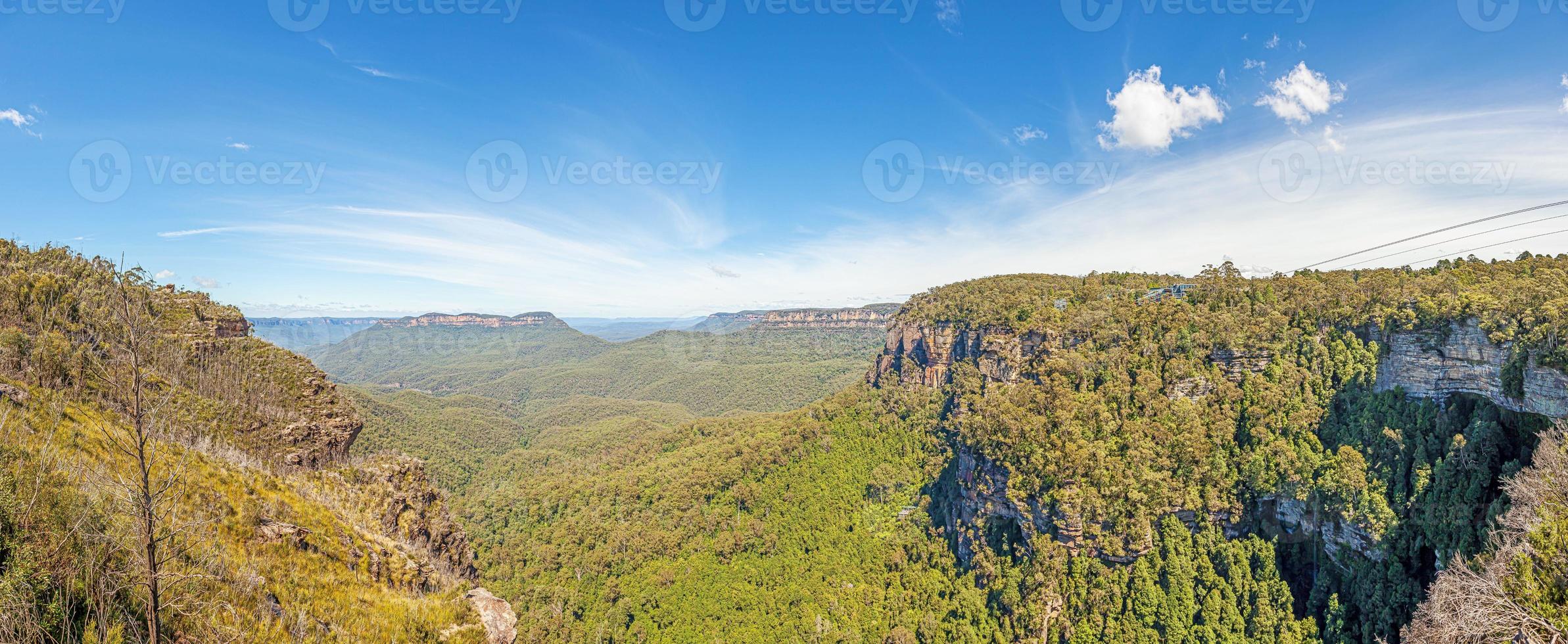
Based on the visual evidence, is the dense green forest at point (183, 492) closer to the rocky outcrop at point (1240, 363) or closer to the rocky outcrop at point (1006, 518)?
the rocky outcrop at point (1006, 518)

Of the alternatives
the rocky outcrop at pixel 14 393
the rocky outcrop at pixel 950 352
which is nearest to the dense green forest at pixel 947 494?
the rocky outcrop at pixel 950 352

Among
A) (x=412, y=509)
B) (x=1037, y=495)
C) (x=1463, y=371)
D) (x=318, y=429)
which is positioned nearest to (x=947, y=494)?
(x=1037, y=495)

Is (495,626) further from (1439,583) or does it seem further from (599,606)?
(599,606)

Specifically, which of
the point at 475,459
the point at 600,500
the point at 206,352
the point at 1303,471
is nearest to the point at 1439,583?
the point at 1303,471

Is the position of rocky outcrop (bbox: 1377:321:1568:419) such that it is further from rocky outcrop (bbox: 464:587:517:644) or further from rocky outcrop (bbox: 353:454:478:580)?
rocky outcrop (bbox: 353:454:478:580)

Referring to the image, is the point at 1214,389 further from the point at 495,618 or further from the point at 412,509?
the point at 412,509

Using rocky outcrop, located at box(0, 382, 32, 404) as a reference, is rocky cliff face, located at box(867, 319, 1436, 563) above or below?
below

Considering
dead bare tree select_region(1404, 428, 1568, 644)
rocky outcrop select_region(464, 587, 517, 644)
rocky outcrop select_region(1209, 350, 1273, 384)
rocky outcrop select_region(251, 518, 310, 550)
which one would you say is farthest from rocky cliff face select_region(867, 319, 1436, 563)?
rocky outcrop select_region(251, 518, 310, 550)
